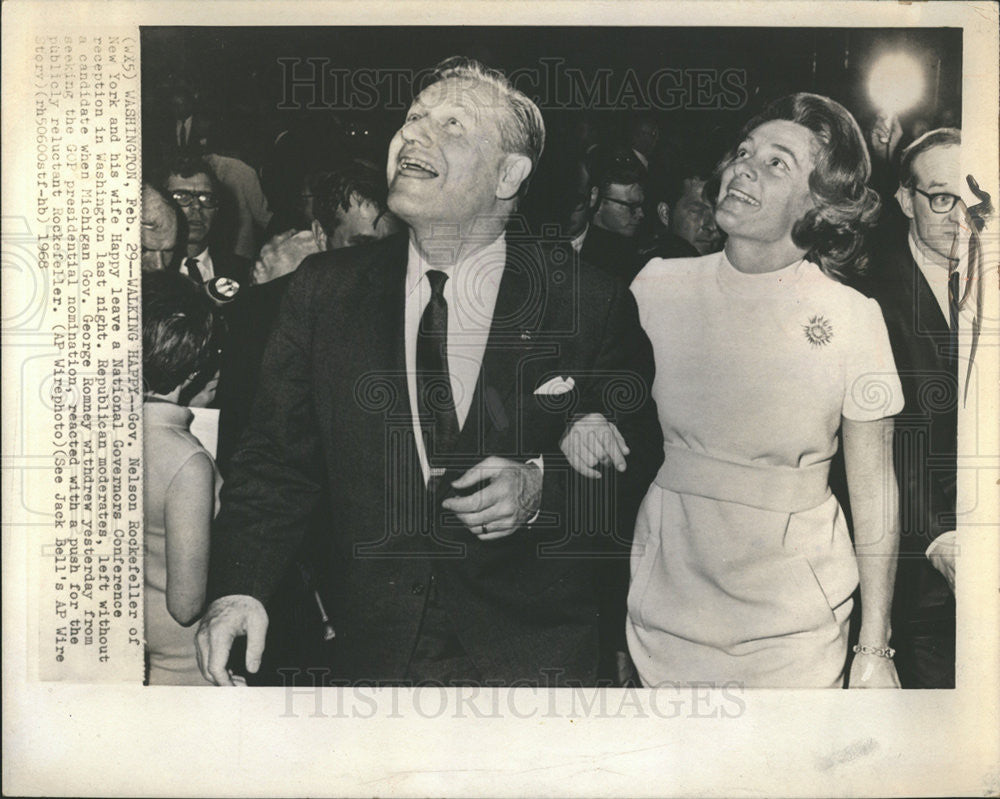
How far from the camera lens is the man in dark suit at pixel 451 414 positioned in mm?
1571

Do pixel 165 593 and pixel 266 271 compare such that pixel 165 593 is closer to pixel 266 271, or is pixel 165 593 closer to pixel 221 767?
pixel 221 767

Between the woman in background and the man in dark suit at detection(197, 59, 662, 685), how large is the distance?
81 millimetres

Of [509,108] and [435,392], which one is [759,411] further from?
[509,108]

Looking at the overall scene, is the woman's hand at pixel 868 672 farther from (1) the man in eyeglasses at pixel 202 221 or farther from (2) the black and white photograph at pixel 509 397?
(1) the man in eyeglasses at pixel 202 221

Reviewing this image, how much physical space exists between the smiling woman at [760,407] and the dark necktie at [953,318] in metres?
0.15

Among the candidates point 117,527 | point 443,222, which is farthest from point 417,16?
point 117,527

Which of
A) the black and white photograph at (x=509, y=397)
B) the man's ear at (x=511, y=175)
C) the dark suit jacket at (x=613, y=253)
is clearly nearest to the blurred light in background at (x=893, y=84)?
the black and white photograph at (x=509, y=397)

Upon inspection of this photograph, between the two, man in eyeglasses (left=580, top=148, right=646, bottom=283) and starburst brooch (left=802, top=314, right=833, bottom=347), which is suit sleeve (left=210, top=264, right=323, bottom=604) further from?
starburst brooch (left=802, top=314, right=833, bottom=347)

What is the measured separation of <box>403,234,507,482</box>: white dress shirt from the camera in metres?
1.57

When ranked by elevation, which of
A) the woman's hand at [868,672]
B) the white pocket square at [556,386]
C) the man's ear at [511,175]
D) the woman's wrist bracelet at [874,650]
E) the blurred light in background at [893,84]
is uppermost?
the blurred light in background at [893,84]

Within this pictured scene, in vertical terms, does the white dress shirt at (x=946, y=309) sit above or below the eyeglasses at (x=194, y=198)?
below

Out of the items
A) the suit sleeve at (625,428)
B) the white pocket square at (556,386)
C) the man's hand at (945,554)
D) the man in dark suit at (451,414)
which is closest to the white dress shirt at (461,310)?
the man in dark suit at (451,414)

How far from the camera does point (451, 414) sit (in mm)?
1571

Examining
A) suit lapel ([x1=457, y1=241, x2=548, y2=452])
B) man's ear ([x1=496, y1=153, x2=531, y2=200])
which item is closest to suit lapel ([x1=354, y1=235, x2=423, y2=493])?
suit lapel ([x1=457, y1=241, x2=548, y2=452])
